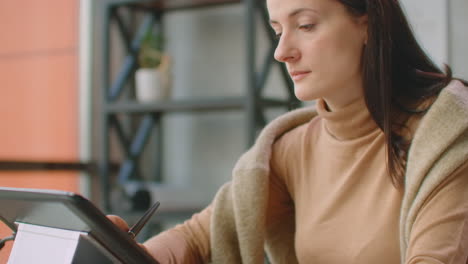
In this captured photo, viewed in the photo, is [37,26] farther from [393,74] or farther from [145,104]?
[393,74]

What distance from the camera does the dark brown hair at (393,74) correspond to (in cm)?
100

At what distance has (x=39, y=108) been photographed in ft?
8.87

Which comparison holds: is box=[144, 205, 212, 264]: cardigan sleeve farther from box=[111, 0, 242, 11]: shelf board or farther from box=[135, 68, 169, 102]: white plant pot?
box=[111, 0, 242, 11]: shelf board

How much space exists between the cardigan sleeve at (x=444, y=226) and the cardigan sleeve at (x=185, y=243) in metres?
0.46

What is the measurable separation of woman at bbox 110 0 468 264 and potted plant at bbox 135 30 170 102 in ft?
4.26

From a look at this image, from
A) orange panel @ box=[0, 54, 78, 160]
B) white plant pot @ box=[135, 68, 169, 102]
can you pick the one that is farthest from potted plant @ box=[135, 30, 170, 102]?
orange panel @ box=[0, 54, 78, 160]

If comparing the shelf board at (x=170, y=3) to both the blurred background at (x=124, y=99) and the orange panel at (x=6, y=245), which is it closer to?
the blurred background at (x=124, y=99)

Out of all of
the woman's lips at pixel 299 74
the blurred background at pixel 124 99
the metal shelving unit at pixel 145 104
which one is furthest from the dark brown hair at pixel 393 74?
the blurred background at pixel 124 99

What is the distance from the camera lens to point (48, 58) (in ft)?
8.98

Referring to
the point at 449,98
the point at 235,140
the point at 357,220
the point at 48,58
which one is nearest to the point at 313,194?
the point at 357,220

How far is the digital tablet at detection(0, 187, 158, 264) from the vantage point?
2.32 ft

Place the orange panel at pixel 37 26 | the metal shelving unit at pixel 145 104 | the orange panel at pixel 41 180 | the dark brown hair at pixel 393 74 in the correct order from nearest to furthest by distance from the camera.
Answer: the dark brown hair at pixel 393 74 < the metal shelving unit at pixel 145 104 < the orange panel at pixel 41 180 < the orange panel at pixel 37 26

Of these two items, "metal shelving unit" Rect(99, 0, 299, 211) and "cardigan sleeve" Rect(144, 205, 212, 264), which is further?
"metal shelving unit" Rect(99, 0, 299, 211)

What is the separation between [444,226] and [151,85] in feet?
5.85
